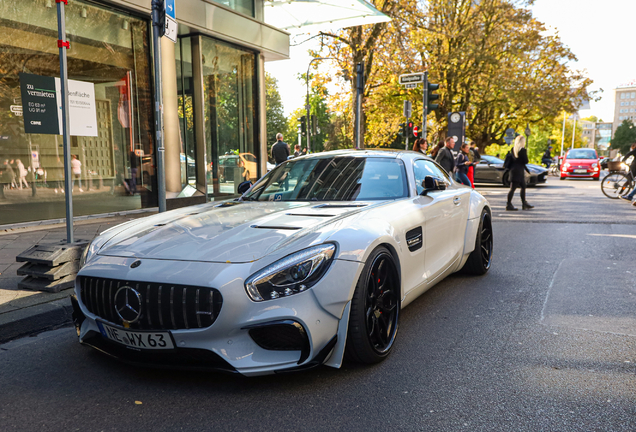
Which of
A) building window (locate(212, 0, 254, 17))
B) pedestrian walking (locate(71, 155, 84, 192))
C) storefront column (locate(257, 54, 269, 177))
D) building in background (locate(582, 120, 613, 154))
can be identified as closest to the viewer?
pedestrian walking (locate(71, 155, 84, 192))

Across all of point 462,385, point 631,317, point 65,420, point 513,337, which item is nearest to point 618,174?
point 631,317

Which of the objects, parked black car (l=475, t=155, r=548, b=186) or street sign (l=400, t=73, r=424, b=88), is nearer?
street sign (l=400, t=73, r=424, b=88)

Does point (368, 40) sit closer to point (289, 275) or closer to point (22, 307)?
point (22, 307)

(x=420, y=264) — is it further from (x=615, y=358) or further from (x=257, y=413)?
(x=257, y=413)

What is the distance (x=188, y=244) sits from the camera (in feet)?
9.77

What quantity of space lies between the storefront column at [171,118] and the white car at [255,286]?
843 centimetres

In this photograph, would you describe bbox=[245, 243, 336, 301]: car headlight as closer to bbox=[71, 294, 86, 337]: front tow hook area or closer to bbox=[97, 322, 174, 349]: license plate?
bbox=[97, 322, 174, 349]: license plate

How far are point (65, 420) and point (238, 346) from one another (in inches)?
34.0

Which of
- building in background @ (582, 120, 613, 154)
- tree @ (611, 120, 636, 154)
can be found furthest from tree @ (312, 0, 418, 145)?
building in background @ (582, 120, 613, 154)

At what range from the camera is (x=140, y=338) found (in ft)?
8.83

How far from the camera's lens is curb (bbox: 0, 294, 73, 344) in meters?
3.74

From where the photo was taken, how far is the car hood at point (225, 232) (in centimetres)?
283

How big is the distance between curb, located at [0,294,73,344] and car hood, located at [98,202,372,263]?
1065mm

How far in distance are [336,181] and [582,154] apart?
1052 inches
